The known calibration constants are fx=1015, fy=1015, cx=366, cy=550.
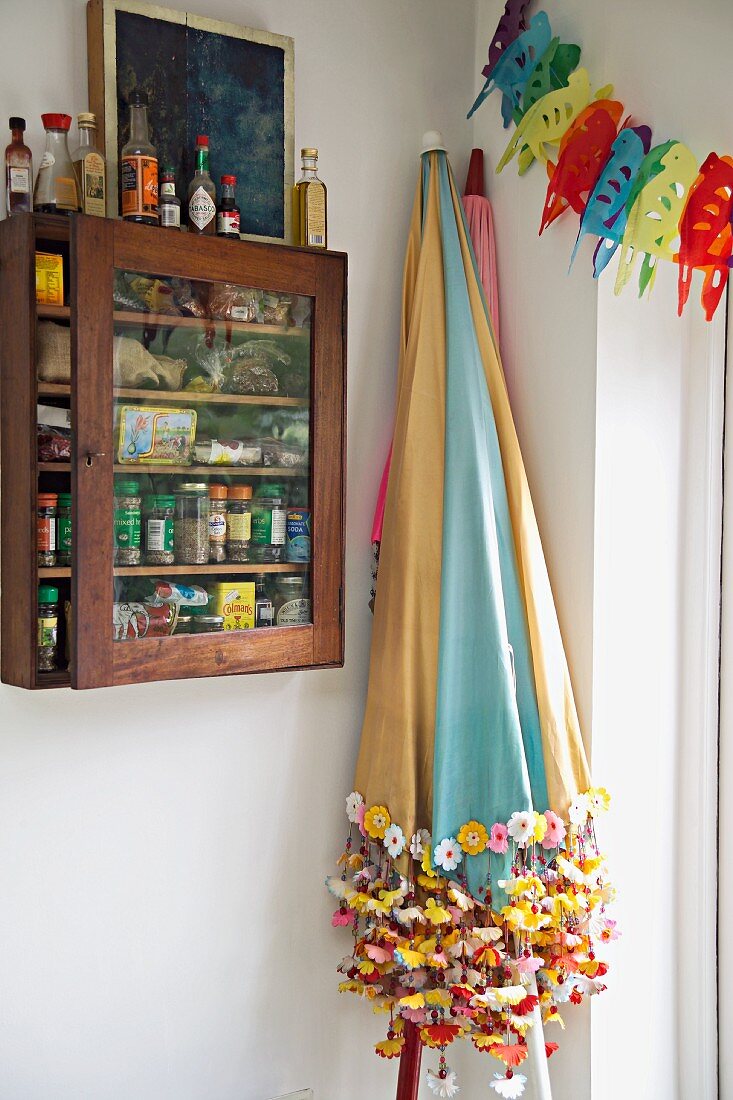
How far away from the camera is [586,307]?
1634 mm

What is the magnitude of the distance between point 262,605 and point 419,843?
0.45m

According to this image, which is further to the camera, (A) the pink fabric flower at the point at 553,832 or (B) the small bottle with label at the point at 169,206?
(A) the pink fabric flower at the point at 553,832

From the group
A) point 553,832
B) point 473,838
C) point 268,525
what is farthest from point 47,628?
point 553,832

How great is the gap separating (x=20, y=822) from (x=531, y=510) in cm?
92

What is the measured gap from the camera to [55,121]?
1.38m

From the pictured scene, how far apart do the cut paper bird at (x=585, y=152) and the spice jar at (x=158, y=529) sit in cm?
79

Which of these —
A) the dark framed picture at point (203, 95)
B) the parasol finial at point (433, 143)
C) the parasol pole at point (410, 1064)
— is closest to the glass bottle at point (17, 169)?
the dark framed picture at point (203, 95)

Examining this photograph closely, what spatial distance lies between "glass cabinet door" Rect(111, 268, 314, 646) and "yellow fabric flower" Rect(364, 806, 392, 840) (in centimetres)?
34

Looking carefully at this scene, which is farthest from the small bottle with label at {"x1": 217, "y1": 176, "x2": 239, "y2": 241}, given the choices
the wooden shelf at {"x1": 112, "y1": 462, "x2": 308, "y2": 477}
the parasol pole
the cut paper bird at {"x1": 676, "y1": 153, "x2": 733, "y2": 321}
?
the parasol pole

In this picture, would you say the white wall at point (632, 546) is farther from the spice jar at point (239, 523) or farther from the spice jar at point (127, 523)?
the spice jar at point (127, 523)

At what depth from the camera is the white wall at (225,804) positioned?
1.48m

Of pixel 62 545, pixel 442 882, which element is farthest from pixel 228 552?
pixel 442 882

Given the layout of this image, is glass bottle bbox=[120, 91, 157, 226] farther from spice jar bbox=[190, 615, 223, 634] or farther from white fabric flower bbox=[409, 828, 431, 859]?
white fabric flower bbox=[409, 828, 431, 859]

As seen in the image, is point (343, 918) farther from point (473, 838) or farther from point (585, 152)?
point (585, 152)
